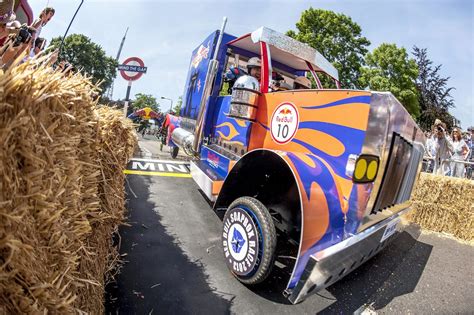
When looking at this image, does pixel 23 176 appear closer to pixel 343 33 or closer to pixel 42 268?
pixel 42 268

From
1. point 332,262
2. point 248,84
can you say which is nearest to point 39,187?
point 332,262

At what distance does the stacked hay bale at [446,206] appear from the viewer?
4.77 m

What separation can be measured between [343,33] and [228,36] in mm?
19440

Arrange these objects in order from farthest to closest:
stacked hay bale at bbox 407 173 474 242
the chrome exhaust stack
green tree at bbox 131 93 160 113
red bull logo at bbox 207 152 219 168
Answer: green tree at bbox 131 93 160 113 → the chrome exhaust stack → stacked hay bale at bbox 407 173 474 242 → red bull logo at bbox 207 152 219 168

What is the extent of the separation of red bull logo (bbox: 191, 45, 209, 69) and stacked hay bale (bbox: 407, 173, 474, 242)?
14.2 feet

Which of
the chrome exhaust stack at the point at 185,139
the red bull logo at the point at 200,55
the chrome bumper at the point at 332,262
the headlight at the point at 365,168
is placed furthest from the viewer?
the chrome exhaust stack at the point at 185,139

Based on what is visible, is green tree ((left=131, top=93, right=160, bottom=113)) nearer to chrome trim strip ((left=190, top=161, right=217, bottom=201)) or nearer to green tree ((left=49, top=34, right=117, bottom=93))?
green tree ((left=49, top=34, right=117, bottom=93))

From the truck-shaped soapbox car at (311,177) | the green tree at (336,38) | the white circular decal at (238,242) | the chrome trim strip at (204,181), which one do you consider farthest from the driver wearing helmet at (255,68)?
the green tree at (336,38)

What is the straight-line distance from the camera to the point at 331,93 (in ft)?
7.55

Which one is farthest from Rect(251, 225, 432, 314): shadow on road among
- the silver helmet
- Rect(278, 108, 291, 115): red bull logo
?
the silver helmet

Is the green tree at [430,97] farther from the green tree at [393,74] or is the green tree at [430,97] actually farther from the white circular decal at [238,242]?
the white circular decal at [238,242]

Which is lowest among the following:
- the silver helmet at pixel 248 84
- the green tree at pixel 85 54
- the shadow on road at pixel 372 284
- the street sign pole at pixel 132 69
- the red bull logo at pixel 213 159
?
the shadow on road at pixel 372 284

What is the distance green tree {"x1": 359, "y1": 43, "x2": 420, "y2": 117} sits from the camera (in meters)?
20.4

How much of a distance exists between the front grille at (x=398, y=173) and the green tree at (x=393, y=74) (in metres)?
20.1
